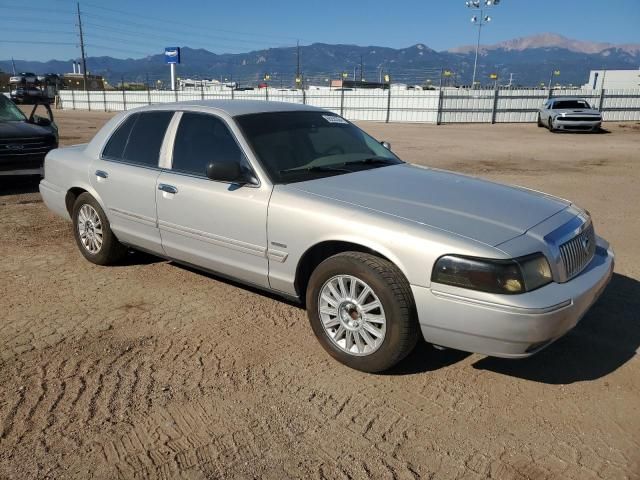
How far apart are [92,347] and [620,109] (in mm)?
33883

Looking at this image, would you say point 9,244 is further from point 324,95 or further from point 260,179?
point 324,95

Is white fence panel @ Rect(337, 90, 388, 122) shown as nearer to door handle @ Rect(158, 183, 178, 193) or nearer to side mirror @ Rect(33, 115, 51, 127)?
side mirror @ Rect(33, 115, 51, 127)

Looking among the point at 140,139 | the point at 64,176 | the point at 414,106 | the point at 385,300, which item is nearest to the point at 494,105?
the point at 414,106

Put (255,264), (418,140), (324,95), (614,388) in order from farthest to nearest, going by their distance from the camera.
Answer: (324,95) → (418,140) → (255,264) → (614,388)

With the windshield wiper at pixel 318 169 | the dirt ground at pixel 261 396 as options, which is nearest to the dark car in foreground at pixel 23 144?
the dirt ground at pixel 261 396

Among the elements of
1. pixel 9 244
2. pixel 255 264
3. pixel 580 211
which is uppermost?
pixel 580 211

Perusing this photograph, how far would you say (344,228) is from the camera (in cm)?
323

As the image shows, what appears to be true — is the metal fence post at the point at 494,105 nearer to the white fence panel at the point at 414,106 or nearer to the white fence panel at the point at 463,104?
the white fence panel at the point at 463,104

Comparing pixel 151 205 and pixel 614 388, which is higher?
pixel 151 205

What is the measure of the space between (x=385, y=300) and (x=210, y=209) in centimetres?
157

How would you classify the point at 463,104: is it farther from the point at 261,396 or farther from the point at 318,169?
the point at 261,396

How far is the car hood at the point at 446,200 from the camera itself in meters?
3.08

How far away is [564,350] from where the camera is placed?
11.8 ft

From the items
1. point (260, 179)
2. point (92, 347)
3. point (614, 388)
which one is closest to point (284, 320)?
point (260, 179)
